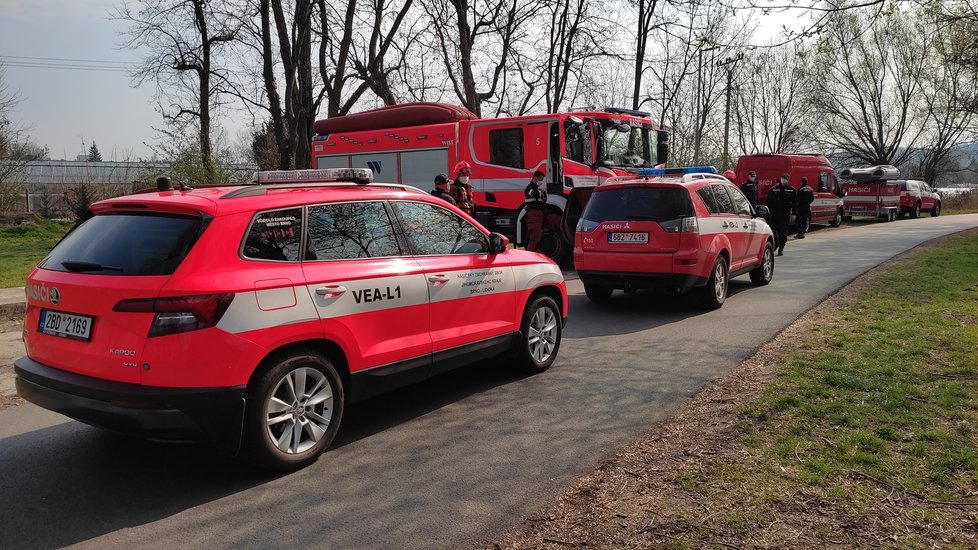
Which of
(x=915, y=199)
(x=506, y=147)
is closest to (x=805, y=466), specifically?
(x=506, y=147)

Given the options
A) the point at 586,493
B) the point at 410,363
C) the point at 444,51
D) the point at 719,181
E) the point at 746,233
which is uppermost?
the point at 444,51

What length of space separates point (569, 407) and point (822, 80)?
5471 cm

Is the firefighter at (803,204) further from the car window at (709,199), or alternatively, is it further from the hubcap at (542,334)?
the hubcap at (542,334)

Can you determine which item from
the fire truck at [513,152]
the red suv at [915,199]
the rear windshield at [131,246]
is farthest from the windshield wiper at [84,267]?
the red suv at [915,199]

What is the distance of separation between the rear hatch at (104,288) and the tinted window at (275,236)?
0.29 m

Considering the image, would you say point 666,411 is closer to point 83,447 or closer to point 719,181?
point 83,447

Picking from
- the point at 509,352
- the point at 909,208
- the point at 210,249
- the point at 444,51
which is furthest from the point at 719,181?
the point at 909,208

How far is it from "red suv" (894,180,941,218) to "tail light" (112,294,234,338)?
36.6 metres

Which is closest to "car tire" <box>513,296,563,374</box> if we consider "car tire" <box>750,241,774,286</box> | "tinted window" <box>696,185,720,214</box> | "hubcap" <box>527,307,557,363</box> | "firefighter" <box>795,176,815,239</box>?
"hubcap" <box>527,307,557,363</box>

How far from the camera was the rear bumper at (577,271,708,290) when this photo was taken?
8.72 meters

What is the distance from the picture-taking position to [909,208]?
34594mm

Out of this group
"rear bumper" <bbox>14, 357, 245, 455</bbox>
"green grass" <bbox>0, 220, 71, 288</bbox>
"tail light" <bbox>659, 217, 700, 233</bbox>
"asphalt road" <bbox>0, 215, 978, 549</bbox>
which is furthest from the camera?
"green grass" <bbox>0, 220, 71, 288</bbox>

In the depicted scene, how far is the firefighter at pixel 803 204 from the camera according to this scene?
1983 centimetres

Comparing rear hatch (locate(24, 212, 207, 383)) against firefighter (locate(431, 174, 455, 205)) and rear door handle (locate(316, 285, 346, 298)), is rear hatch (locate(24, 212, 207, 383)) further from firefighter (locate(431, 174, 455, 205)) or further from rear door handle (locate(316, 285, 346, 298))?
firefighter (locate(431, 174, 455, 205))
